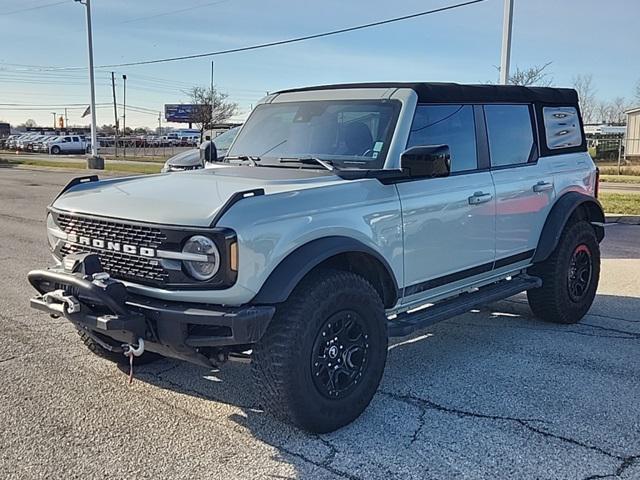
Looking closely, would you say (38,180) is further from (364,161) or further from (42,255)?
(364,161)

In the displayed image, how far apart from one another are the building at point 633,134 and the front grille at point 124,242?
41.5 metres

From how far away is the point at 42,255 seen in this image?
29.2ft

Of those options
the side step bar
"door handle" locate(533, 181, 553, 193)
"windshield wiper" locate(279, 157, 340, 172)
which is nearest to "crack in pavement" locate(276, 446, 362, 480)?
the side step bar

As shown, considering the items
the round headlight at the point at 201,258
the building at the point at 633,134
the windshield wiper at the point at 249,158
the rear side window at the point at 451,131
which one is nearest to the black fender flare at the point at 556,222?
the rear side window at the point at 451,131

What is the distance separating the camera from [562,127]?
600 centimetres

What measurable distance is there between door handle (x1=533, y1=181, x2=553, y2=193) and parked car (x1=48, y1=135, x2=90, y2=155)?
2019 inches

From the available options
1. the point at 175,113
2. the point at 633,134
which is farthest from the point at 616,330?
the point at 175,113

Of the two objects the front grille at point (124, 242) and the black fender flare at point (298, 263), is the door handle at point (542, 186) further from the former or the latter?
the front grille at point (124, 242)

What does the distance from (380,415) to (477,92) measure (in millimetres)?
2626

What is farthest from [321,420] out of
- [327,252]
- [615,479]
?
[615,479]

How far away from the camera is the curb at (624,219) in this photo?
12273mm

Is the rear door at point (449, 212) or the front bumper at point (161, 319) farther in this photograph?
the rear door at point (449, 212)

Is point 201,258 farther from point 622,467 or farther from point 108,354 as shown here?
point 622,467

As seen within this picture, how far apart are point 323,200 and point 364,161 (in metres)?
0.74
